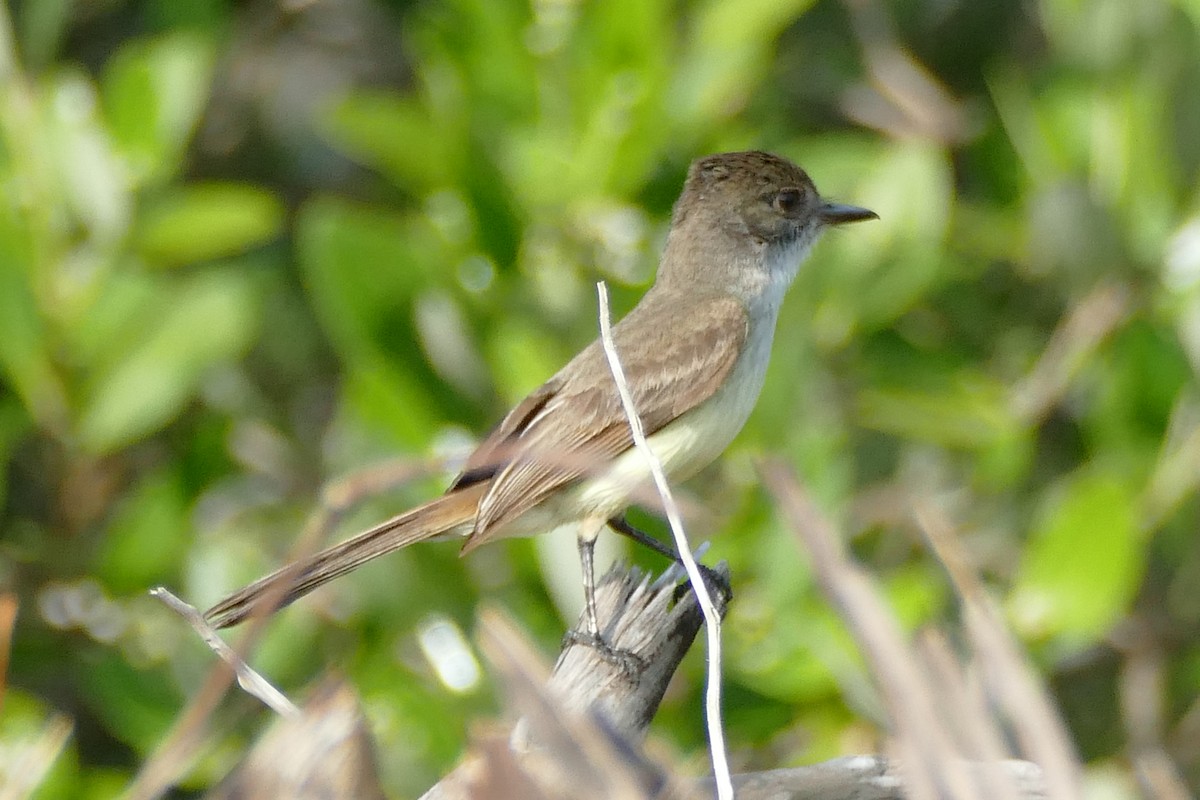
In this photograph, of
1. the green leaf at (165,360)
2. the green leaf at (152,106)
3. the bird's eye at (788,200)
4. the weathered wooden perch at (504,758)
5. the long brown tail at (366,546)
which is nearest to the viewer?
the weathered wooden perch at (504,758)

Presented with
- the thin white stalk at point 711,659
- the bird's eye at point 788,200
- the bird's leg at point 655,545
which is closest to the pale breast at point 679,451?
the bird's leg at point 655,545

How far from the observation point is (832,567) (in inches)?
59.8

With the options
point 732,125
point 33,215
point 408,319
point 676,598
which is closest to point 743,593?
point 676,598

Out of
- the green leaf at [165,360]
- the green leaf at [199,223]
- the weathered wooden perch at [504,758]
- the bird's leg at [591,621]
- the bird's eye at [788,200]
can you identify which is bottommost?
the weathered wooden perch at [504,758]

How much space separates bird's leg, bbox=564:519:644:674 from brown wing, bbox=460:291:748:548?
0.16 meters

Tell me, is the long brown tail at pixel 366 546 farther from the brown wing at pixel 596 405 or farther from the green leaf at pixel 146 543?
the green leaf at pixel 146 543

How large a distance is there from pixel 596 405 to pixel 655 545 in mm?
373

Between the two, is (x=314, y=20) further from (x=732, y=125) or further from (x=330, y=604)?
(x=330, y=604)

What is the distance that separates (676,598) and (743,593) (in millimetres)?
756

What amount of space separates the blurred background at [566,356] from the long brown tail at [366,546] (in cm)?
32

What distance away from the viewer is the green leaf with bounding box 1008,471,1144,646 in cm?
461

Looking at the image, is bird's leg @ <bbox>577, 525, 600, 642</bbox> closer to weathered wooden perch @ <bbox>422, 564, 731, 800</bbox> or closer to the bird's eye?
weathered wooden perch @ <bbox>422, 564, 731, 800</bbox>

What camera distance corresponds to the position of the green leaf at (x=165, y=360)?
186 inches

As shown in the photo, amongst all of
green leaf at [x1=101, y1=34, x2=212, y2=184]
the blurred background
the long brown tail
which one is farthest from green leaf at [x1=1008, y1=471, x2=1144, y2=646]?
green leaf at [x1=101, y1=34, x2=212, y2=184]
